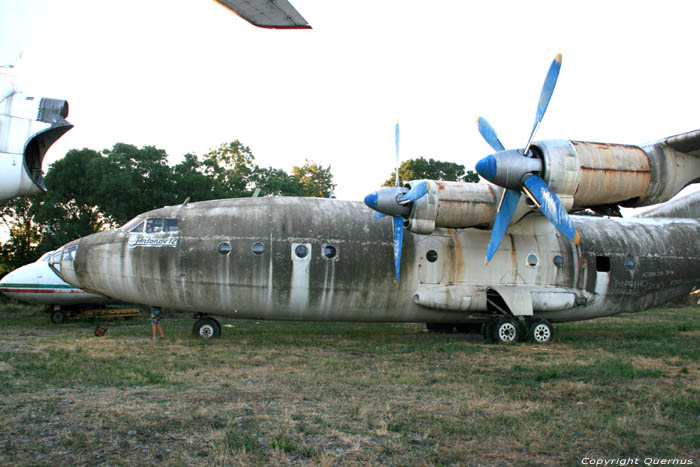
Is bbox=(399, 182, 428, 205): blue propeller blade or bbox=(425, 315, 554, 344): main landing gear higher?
bbox=(399, 182, 428, 205): blue propeller blade

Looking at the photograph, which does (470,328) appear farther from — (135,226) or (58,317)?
(58,317)

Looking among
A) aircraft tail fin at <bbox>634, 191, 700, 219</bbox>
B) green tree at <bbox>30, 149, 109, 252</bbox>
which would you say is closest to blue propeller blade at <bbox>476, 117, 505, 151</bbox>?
aircraft tail fin at <bbox>634, 191, 700, 219</bbox>

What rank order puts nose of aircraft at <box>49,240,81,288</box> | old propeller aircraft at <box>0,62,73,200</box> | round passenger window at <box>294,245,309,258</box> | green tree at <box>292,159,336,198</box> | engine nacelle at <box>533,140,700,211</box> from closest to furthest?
old propeller aircraft at <box>0,62,73,200</box>, engine nacelle at <box>533,140,700,211</box>, round passenger window at <box>294,245,309,258</box>, nose of aircraft at <box>49,240,81,288</box>, green tree at <box>292,159,336,198</box>

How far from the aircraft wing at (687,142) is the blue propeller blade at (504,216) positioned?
4.23 metres

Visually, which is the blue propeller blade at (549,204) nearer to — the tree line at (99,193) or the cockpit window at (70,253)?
the cockpit window at (70,253)

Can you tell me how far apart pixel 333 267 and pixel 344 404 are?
735cm

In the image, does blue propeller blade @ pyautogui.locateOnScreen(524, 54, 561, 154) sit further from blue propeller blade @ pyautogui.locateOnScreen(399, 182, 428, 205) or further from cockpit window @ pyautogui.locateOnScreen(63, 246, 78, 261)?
cockpit window @ pyautogui.locateOnScreen(63, 246, 78, 261)

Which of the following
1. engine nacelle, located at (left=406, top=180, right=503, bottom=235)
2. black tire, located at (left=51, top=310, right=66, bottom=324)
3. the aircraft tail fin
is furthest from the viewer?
black tire, located at (left=51, top=310, right=66, bottom=324)

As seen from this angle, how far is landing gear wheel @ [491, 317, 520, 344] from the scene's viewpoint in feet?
50.5

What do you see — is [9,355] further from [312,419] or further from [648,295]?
[648,295]

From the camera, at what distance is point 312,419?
7.40 metres

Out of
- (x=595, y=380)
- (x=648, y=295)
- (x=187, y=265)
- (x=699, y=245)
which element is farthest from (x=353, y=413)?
(x=699, y=245)

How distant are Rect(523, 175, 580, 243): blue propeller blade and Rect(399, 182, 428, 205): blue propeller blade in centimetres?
255

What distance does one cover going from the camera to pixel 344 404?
828cm
